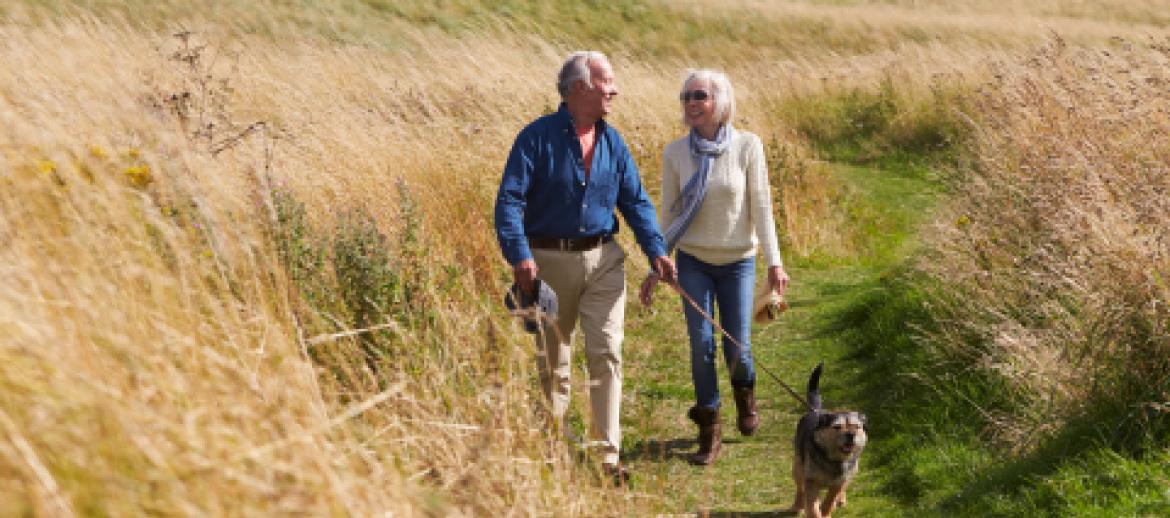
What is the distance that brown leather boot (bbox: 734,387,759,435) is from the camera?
19.8 ft

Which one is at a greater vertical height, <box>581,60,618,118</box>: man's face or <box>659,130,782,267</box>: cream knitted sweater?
<box>581,60,618,118</box>: man's face

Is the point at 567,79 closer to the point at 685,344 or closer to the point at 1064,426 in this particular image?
the point at 1064,426

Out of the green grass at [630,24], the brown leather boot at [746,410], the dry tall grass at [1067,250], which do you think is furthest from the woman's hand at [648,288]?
the green grass at [630,24]

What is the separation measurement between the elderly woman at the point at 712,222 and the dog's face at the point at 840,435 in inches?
37.6

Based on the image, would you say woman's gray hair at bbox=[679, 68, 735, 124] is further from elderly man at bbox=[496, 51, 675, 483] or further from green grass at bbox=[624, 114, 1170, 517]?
green grass at bbox=[624, 114, 1170, 517]

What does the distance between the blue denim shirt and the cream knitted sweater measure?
2.28 ft

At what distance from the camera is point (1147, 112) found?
6777 millimetres

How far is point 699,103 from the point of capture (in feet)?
18.3

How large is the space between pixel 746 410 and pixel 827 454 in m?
1.29

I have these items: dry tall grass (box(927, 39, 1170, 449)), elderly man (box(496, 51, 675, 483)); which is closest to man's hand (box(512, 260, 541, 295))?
elderly man (box(496, 51, 675, 483))

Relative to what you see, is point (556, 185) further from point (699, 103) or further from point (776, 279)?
point (776, 279)

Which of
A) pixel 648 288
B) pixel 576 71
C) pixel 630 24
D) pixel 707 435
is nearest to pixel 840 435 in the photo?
pixel 707 435

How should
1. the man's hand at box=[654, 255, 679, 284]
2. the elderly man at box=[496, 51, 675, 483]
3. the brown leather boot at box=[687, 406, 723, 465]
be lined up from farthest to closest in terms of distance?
the brown leather boot at box=[687, 406, 723, 465] < the man's hand at box=[654, 255, 679, 284] < the elderly man at box=[496, 51, 675, 483]

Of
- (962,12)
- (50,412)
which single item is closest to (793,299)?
(50,412)
